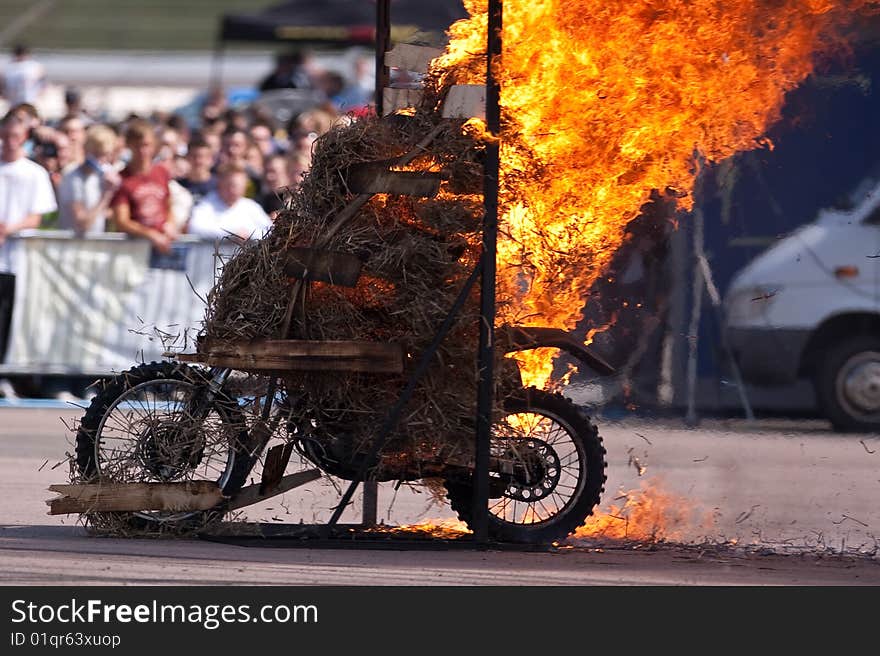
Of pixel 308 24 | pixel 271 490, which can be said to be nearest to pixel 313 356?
pixel 271 490

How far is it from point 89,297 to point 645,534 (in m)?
7.11

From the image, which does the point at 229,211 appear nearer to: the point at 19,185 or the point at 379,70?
the point at 19,185

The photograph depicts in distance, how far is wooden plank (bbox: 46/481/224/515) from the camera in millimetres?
8141

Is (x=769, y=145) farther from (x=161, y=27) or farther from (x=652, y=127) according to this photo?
(x=161, y=27)

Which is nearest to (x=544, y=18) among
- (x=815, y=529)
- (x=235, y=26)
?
(x=815, y=529)

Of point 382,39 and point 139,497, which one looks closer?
point 139,497

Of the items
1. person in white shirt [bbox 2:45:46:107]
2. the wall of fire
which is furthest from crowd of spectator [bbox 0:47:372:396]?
person in white shirt [bbox 2:45:46:107]

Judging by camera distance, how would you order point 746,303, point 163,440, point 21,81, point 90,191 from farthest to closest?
point 21,81 < point 90,191 < point 746,303 < point 163,440

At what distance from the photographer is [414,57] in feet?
27.2

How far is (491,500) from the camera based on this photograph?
27.3 feet

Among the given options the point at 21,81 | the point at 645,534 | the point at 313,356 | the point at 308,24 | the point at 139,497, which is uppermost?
the point at 308,24

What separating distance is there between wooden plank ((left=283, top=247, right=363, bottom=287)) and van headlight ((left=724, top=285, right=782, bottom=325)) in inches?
108

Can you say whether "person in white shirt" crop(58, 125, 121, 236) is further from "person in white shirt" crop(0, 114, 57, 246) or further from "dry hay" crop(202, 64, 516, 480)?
"dry hay" crop(202, 64, 516, 480)

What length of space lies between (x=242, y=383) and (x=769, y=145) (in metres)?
2.91
